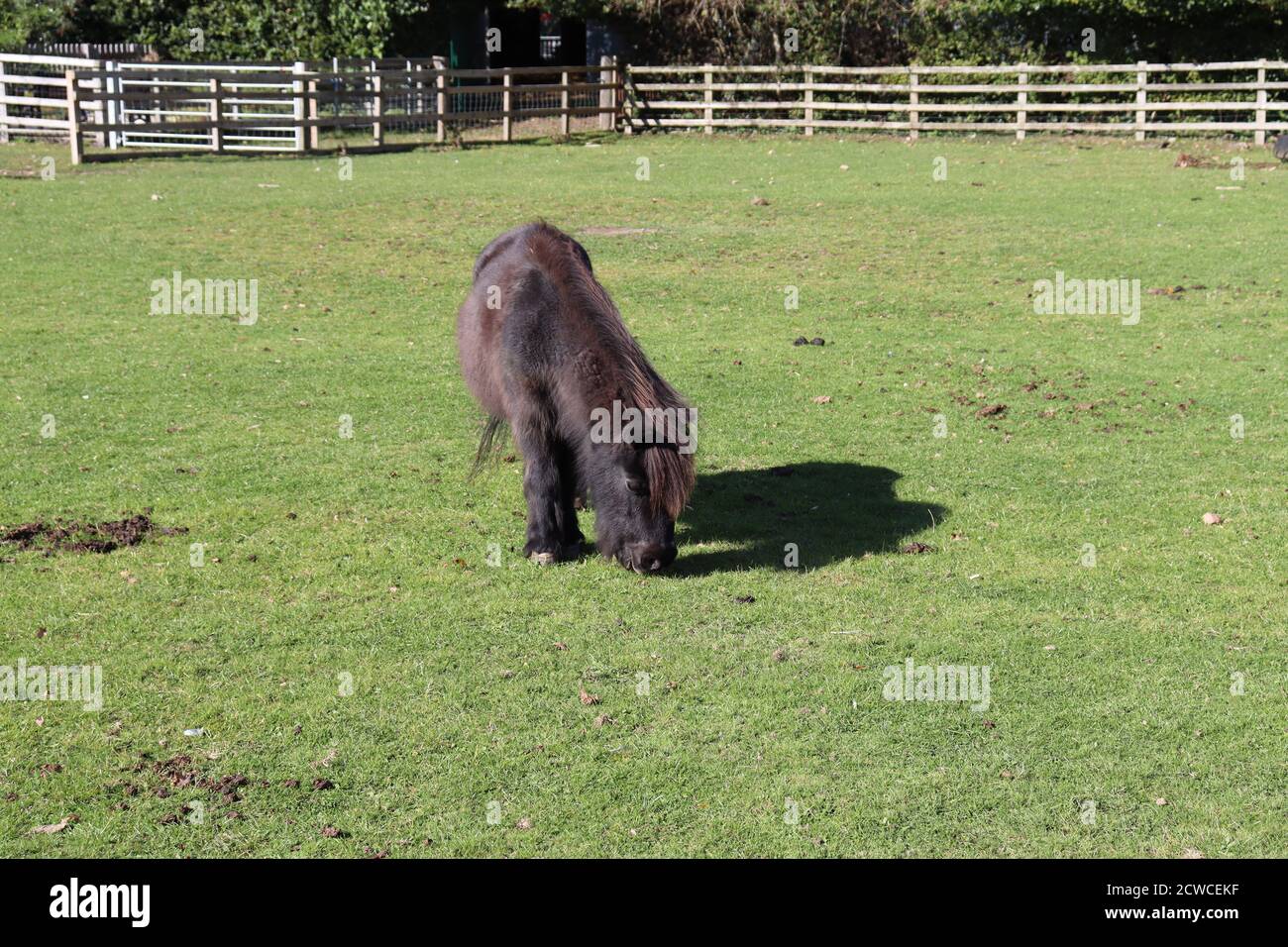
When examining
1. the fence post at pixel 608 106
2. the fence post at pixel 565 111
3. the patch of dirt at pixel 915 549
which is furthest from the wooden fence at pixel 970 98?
the patch of dirt at pixel 915 549

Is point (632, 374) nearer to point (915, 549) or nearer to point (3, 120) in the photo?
point (915, 549)

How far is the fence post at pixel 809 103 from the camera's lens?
33719 mm

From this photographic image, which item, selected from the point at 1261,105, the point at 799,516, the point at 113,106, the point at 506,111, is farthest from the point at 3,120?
the point at 799,516

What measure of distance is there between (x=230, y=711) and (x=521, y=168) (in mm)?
22855

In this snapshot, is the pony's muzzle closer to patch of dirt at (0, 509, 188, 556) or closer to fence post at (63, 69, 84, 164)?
patch of dirt at (0, 509, 188, 556)

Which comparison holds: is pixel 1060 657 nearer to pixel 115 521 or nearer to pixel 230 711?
pixel 230 711

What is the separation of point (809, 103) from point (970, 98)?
4.08 metres

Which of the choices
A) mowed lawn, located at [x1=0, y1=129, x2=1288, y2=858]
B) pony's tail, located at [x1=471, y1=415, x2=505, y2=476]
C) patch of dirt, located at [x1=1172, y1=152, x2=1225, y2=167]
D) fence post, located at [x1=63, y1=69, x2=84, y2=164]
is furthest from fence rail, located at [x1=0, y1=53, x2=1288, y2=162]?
pony's tail, located at [x1=471, y1=415, x2=505, y2=476]

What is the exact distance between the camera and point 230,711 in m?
6.21

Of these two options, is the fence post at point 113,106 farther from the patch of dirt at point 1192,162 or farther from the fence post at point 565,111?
the patch of dirt at point 1192,162

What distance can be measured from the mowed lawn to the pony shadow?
4 cm

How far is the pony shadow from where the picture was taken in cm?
827

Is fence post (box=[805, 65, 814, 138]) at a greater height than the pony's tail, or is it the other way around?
fence post (box=[805, 65, 814, 138])

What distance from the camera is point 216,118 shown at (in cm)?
2967
